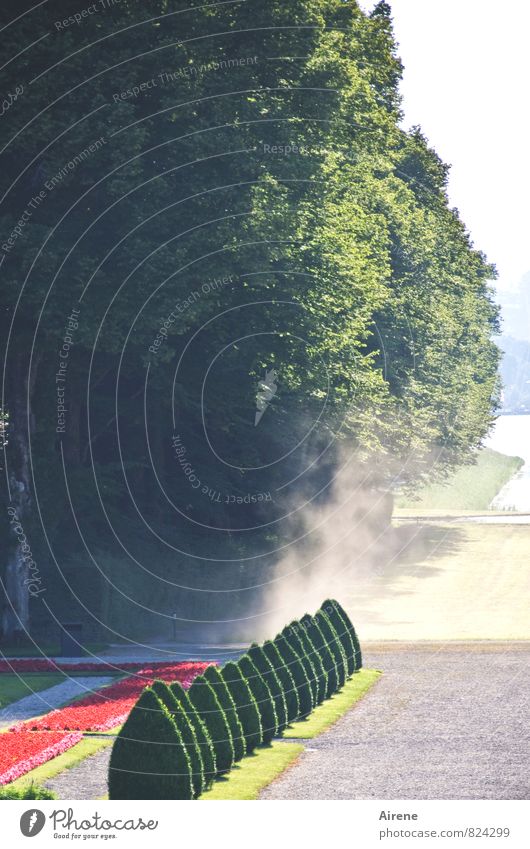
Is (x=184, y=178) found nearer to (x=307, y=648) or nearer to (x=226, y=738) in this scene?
(x=307, y=648)

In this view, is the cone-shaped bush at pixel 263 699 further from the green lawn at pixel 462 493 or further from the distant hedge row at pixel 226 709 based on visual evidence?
the green lawn at pixel 462 493

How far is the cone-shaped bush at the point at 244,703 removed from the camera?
35.7 meters

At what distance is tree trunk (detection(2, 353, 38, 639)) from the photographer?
190 feet

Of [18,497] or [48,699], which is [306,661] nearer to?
[48,699]

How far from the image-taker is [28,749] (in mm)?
36625

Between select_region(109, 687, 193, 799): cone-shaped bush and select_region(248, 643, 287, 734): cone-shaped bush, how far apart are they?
9.16 metres

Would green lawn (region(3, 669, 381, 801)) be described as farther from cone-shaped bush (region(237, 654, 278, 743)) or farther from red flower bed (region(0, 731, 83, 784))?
cone-shaped bush (region(237, 654, 278, 743))

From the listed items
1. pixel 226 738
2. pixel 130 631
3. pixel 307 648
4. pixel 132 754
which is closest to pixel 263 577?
pixel 130 631

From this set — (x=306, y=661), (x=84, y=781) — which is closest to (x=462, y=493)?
(x=306, y=661)

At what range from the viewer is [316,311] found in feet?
212

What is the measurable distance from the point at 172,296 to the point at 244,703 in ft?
74.6

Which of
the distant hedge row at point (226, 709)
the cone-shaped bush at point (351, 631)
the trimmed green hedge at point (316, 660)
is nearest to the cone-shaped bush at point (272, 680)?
the distant hedge row at point (226, 709)

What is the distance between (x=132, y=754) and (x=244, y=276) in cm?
3481

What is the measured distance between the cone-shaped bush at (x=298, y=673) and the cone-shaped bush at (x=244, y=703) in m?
4.20
